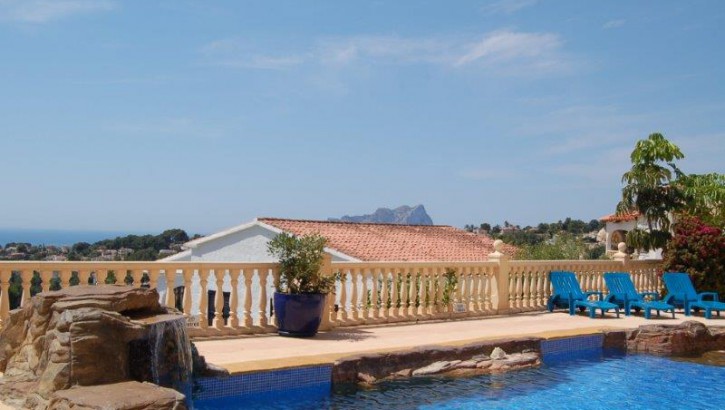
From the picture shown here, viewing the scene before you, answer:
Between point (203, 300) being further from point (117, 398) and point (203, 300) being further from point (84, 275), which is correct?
point (117, 398)

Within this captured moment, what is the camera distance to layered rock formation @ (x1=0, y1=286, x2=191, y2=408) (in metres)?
6.32

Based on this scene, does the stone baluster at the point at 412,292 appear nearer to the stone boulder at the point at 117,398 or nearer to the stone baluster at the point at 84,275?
the stone baluster at the point at 84,275

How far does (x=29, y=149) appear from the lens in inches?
1282

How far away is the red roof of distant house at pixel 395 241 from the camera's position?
3434 cm

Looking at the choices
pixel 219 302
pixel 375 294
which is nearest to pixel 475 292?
pixel 375 294

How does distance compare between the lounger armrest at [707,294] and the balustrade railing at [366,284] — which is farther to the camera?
the lounger armrest at [707,294]

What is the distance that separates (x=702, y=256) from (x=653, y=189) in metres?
2.23

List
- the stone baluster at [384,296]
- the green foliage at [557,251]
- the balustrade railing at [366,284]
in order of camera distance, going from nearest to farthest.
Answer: the balustrade railing at [366,284] < the stone baluster at [384,296] < the green foliage at [557,251]

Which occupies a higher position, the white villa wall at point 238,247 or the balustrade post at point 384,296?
the white villa wall at point 238,247

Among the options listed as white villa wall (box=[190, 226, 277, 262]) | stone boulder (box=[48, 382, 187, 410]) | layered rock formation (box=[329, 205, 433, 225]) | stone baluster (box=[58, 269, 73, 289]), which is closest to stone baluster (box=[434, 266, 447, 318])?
stone baluster (box=[58, 269, 73, 289])

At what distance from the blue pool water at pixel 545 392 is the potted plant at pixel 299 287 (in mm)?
2228

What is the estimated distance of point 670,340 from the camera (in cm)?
1227

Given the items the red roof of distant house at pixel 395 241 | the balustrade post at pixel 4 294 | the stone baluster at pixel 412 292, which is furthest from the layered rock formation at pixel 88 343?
the red roof of distant house at pixel 395 241

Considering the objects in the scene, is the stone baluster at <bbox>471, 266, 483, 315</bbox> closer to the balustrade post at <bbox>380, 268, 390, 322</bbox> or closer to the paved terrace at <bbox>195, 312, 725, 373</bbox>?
the paved terrace at <bbox>195, 312, 725, 373</bbox>
